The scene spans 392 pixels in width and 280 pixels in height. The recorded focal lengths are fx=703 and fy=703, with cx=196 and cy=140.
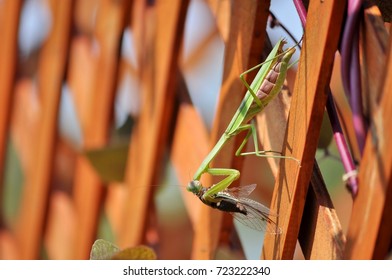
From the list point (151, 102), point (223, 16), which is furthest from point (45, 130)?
point (223, 16)

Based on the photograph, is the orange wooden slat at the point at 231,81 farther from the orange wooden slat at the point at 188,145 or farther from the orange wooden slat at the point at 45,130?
the orange wooden slat at the point at 45,130

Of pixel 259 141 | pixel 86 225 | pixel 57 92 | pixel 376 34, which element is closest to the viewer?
pixel 376 34

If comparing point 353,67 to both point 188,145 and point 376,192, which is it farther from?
point 188,145

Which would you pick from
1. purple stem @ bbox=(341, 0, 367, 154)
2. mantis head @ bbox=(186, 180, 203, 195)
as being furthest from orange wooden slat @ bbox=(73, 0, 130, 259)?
purple stem @ bbox=(341, 0, 367, 154)

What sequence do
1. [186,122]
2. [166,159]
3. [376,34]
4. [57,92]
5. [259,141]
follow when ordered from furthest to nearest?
[57,92]
[166,159]
[186,122]
[259,141]
[376,34]

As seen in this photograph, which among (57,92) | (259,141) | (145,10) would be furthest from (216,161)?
(57,92)

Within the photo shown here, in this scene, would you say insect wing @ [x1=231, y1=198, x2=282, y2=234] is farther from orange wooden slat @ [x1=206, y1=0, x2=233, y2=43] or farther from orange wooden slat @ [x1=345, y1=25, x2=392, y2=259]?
orange wooden slat @ [x1=206, y1=0, x2=233, y2=43]

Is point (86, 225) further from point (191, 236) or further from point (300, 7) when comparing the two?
point (300, 7)

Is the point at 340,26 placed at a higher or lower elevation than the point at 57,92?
higher
